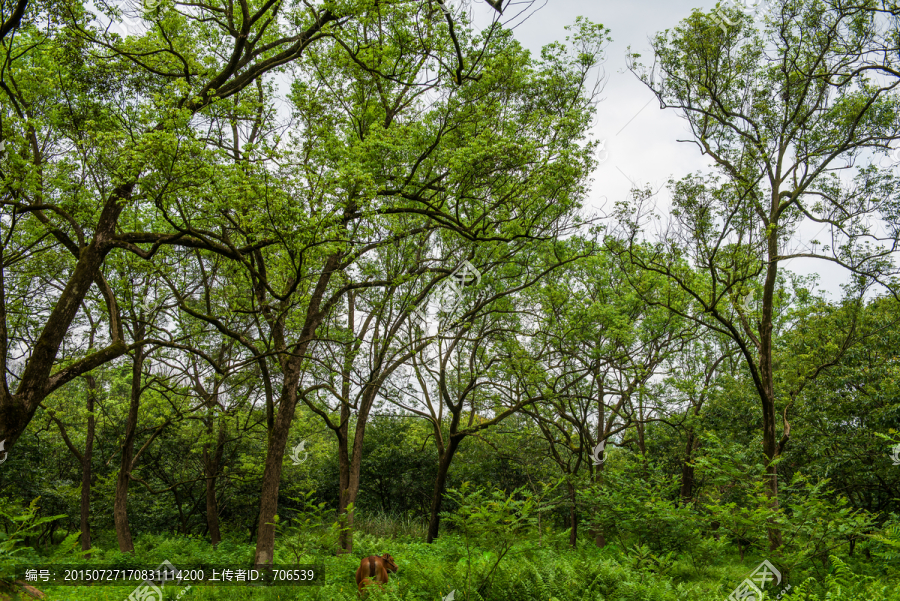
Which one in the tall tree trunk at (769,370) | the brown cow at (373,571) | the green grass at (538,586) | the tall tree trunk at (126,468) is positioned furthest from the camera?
the tall tree trunk at (126,468)

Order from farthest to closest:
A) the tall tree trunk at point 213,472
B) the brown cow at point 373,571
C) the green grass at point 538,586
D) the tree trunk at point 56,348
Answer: the tall tree trunk at point 213,472 → the brown cow at point 373,571 → the tree trunk at point 56,348 → the green grass at point 538,586

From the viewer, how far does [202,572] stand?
941 cm

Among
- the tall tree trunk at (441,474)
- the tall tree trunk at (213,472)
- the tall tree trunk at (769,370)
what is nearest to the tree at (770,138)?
the tall tree trunk at (769,370)

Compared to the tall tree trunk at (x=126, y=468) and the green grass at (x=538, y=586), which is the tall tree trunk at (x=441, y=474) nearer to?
the green grass at (x=538, y=586)

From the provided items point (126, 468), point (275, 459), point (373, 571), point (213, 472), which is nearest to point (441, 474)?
point (275, 459)

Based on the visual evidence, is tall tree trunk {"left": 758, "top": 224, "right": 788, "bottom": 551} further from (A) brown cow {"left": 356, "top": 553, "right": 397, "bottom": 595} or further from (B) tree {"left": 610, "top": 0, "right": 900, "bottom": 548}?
(A) brown cow {"left": 356, "top": 553, "right": 397, "bottom": 595}

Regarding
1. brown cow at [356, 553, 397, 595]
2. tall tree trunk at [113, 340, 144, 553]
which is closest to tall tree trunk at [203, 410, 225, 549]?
tall tree trunk at [113, 340, 144, 553]

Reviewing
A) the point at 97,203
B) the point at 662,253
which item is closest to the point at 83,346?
the point at 97,203

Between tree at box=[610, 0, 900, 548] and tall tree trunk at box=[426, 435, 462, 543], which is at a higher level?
tree at box=[610, 0, 900, 548]

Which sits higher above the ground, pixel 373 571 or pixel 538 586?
pixel 538 586

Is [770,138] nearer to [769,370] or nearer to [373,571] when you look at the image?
[769,370]

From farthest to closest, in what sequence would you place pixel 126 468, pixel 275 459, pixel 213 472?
pixel 213 472 < pixel 126 468 < pixel 275 459

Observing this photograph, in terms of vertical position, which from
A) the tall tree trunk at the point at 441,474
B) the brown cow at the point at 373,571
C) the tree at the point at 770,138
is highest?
the tree at the point at 770,138

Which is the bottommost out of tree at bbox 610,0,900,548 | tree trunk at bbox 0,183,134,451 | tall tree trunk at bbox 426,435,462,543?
tall tree trunk at bbox 426,435,462,543
